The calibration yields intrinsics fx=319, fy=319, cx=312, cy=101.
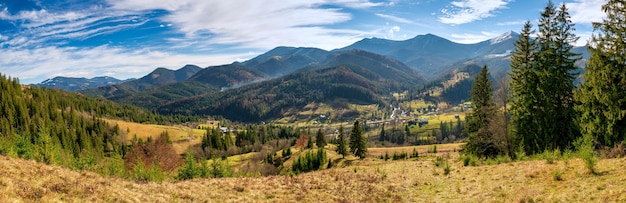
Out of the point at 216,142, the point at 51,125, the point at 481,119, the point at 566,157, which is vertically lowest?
the point at 216,142

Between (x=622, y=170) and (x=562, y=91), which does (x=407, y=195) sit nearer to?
(x=622, y=170)

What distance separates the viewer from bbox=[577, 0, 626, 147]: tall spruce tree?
1062 inches

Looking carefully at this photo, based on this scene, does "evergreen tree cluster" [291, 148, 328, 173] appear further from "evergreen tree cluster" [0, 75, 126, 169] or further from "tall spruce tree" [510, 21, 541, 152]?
"evergreen tree cluster" [0, 75, 126, 169]

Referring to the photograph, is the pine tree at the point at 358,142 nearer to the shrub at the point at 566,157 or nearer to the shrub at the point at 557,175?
the shrub at the point at 566,157

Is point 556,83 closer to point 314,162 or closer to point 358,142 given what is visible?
point 358,142

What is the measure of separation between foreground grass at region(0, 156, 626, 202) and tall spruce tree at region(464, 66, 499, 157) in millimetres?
18406

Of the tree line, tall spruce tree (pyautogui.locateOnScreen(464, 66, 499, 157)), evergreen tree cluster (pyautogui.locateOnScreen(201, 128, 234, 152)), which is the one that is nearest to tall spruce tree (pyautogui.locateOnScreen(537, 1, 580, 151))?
the tree line

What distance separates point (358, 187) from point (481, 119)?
Result: 30.5 meters

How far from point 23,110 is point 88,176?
181 meters

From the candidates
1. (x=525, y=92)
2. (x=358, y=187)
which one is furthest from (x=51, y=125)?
(x=525, y=92)

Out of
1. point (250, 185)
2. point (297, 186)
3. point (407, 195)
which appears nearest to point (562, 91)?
point (407, 195)

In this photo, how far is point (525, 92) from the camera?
36469mm

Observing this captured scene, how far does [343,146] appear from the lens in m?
83.9

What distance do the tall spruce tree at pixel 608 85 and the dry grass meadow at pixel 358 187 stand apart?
34.0 feet
